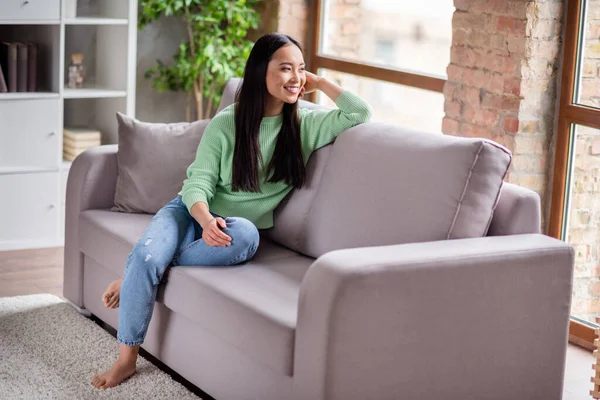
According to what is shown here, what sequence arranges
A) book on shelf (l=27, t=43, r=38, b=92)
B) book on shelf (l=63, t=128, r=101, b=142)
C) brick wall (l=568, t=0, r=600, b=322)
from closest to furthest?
brick wall (l=568, t=0, r=600, b=322), book on shelf (l=27, t=43, r=38, b=92), book on shelf (l=63, t=128, r=101, b=142)

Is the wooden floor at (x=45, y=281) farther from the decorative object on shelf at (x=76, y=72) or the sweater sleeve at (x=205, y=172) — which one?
the sweater sleeve at (x=205, y=172)

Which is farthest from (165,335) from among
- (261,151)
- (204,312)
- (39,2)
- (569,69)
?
(39,2)

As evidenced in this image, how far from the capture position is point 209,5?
4910mm

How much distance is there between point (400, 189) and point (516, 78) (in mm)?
963

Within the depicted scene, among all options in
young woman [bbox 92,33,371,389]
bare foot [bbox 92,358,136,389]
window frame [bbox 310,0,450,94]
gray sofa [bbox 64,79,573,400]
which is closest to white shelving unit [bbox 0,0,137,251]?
window frame [bbox 310,0,450,94]

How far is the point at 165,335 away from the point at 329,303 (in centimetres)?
93


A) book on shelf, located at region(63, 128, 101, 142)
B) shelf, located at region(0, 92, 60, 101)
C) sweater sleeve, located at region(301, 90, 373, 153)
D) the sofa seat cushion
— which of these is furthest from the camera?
book on shelf, located at region(63, 128, 101, 142)

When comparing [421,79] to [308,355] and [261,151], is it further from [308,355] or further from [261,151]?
[308,355]

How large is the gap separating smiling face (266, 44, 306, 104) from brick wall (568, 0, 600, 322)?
110cm

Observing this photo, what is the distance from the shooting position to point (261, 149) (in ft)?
10.4

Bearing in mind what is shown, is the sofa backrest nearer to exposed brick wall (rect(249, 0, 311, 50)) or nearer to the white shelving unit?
the white shelving unit

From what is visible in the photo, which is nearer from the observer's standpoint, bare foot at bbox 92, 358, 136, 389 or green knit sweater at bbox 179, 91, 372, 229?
bare foot at bbox 92, 358, 136, 389

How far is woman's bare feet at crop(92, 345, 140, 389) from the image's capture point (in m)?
2.98

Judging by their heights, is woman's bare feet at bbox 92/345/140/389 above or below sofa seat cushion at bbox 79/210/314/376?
below
